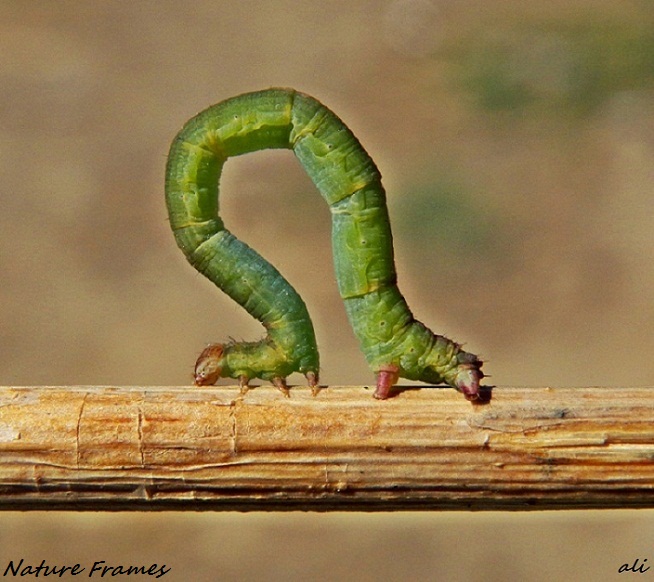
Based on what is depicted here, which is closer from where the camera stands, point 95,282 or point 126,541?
point 126,541

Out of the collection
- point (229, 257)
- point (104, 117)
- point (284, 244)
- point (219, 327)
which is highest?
point (104, 117)

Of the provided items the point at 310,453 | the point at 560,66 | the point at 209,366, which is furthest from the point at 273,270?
the point at 560,66

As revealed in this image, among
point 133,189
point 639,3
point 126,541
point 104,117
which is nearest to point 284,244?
point 133,189

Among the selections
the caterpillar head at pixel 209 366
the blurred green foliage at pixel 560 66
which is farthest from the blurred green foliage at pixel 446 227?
the caterpillar head at pixel 209 366

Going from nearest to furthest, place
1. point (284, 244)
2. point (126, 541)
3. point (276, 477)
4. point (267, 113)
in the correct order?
1. point (276, 477)
2. point (267, 113)
3. point (126, 541)
4. point (284, 244)

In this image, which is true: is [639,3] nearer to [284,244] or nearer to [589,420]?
[284,244]

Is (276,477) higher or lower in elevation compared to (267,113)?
lower

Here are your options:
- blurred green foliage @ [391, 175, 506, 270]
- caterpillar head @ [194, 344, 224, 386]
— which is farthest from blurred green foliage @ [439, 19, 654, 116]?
caterpillar head @ [194, 344, 224, 386]

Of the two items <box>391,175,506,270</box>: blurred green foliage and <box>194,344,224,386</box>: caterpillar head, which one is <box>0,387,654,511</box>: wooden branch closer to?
<box>194,344,224,386</box>: caterpillar head
